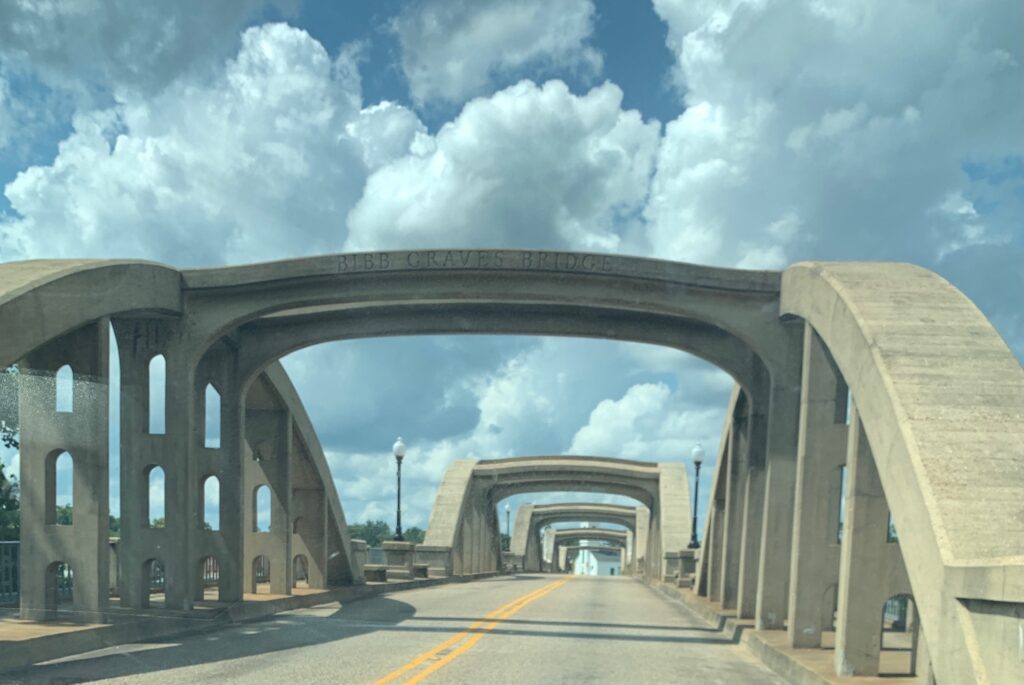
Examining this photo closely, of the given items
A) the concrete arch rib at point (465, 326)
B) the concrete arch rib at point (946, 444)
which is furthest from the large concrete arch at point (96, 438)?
the concrete arch rib at point (946, 444)

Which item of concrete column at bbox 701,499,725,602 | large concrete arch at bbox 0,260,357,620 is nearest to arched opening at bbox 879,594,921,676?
concrete column at bbox 701,499,725,602

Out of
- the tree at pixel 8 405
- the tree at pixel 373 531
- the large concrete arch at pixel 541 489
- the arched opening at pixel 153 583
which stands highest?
the tree at pixel 8 405

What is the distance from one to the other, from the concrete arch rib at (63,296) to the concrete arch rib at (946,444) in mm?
9865

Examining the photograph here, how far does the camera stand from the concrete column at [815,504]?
1277 centimetres

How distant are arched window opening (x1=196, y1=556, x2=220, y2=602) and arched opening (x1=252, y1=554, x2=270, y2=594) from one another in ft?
2.64

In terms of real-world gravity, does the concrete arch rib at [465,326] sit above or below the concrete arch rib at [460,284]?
below

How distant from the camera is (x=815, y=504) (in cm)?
1287

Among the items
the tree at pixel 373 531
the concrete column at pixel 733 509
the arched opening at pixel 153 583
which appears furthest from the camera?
the tree at pixel 373 531

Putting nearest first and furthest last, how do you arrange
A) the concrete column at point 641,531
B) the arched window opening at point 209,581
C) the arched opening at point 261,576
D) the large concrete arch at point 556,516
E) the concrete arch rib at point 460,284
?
the concrete arch rib at point 460,284 < the arched window opening at point 209,581 < the arched opening at point 261,576 < the concrete column at point 641,531 < the large concrete arch at point 556,516

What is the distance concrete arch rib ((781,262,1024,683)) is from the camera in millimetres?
6984

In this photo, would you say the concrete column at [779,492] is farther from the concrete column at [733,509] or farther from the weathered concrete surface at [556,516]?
the weathered concrete surface at [556,516]

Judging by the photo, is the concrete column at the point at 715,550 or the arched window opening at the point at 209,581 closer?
the arched window opening at the point at 209,581

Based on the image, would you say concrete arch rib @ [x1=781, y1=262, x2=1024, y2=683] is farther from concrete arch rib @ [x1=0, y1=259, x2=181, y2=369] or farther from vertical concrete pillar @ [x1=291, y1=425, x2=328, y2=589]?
vertical concrete pillar @ [x1=291, y1=425, x2=328, y2=589]

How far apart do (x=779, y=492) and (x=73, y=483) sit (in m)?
10.8
